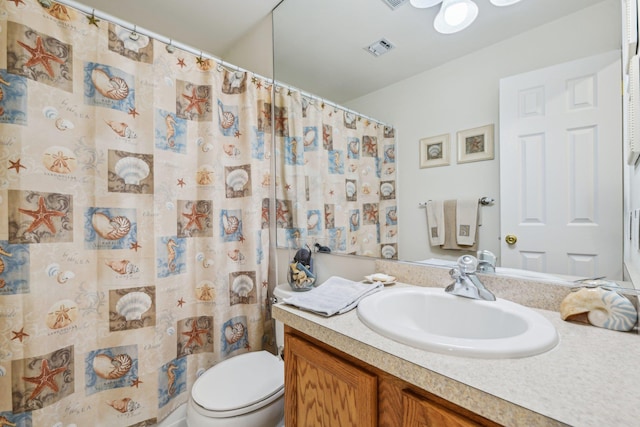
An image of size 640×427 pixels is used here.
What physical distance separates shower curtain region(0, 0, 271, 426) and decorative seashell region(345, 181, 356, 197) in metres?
0.54

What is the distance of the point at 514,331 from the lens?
0.68 m

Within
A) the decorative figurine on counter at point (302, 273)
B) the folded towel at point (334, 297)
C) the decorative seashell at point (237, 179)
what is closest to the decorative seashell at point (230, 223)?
the decorative seashell at point (237, 179)

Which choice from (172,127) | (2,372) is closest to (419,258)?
(172,127)

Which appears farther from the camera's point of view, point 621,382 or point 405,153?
point 405,153

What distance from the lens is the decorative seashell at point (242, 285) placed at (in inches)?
58.8

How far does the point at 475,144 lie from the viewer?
91 centimetres

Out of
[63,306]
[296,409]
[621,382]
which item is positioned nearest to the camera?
[621,382]

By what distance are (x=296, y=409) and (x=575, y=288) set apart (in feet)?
2.80

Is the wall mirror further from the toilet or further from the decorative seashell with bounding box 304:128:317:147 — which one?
the toilet

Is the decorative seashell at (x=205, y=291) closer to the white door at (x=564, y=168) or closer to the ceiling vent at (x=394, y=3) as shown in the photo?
the white door at (x=564, y=168)

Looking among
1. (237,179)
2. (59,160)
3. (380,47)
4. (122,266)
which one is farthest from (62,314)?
(380,47)

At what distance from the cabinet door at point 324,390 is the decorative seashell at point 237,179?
939 millimetres

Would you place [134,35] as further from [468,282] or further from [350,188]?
[468,282]

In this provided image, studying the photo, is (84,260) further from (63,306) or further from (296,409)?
(296,409)
